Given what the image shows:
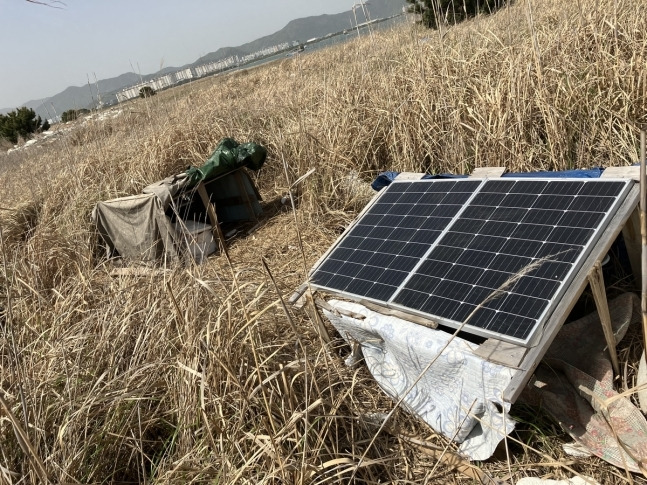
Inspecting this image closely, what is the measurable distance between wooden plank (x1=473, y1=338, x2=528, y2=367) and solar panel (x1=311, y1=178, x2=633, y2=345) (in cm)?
3

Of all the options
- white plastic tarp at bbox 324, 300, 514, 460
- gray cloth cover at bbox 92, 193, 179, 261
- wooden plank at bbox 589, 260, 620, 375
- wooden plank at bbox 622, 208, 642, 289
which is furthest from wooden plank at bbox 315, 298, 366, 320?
gray cloth cover at bbox 92, 193, 179, 261

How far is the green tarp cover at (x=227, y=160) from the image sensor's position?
5.18 meters

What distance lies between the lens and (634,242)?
237cm

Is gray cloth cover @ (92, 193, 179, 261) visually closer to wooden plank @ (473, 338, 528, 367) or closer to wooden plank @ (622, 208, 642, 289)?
wooden plank @ (473, 338, 528, 367)

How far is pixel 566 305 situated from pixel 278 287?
1567 millimetres

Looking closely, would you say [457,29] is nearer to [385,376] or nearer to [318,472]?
[385,376]

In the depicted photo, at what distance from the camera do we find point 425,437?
2256mm

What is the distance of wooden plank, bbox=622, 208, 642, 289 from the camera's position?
231 centimetres

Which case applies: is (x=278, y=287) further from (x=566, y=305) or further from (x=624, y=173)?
(x=624, y=173)

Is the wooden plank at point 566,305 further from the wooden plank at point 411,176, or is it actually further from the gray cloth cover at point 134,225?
the gray cloth cover at point 134,225

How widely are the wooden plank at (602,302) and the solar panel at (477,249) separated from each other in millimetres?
83

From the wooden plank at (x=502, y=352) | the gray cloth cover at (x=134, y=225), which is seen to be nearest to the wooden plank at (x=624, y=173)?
the wooden plank at (x=502, y=352)

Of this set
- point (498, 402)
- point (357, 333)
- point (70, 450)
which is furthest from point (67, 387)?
point (498, 402)

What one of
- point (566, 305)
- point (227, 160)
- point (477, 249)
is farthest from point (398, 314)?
point (227, 160)
